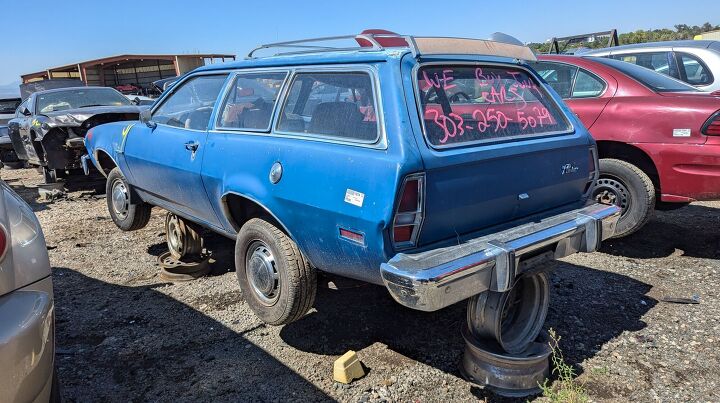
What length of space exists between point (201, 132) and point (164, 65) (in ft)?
92.7

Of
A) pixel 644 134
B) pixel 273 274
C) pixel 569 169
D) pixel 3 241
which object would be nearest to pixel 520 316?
pixel 569 169

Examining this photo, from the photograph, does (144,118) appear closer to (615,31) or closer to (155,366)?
(155,366)

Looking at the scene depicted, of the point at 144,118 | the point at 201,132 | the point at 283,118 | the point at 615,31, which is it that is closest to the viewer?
the point at 283,118

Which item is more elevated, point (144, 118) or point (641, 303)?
point (144, 118)

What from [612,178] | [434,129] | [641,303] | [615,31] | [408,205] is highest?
[615,31]

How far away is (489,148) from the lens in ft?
9.12

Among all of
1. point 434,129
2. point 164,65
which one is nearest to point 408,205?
point 434,129

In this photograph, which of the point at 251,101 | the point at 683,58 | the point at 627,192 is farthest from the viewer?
the point at 683,58

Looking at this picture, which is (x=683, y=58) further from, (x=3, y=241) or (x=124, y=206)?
(x=3, y=241)

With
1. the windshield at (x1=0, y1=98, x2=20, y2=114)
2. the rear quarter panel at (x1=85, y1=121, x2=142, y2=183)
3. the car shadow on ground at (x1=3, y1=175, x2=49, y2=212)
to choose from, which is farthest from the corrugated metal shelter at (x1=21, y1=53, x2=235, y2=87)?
the rear quarter panel at (x1=85, y1=121, x2=142, y2=183)

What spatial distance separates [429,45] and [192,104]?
2266 mm

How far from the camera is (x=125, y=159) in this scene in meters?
4.76

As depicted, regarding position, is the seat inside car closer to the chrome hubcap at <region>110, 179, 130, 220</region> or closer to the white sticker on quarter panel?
the white sticker on quarter panel

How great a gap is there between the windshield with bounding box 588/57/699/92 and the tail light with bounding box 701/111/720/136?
27.8 inches
